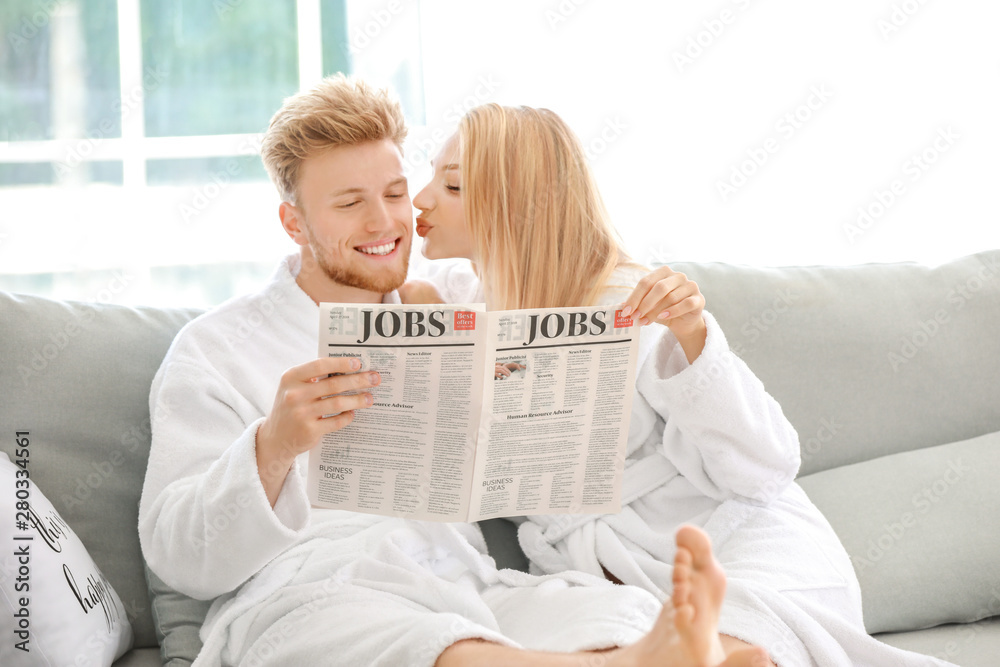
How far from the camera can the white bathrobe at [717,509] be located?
1.22m

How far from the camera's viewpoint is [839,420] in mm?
1756

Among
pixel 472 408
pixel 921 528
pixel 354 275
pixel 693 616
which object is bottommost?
pixel 921 528

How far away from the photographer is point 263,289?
5.01 feet

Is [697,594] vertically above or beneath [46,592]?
above

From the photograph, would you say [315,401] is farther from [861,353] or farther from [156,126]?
[156,126]

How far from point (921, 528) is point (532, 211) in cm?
91

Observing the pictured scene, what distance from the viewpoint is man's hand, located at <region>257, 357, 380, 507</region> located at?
1.10 m

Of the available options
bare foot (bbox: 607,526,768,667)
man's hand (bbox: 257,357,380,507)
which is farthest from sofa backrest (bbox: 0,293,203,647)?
bare foot (bbox: 607,526,768,667)

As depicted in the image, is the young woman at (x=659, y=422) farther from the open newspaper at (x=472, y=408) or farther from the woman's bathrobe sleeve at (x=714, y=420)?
the open newspaper at (x=472, y=408)

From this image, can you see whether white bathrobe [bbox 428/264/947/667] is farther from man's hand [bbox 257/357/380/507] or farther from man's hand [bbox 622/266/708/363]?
man's hand [bbox 257/357/380/507]

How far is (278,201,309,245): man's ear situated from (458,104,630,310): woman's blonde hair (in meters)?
0.31

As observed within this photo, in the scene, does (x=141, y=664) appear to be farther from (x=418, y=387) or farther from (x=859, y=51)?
(x=859, y=51)

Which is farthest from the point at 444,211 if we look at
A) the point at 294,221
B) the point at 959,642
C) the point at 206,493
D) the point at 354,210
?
the point at 959,642

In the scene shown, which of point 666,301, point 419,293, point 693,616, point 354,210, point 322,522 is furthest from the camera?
point 419,293
